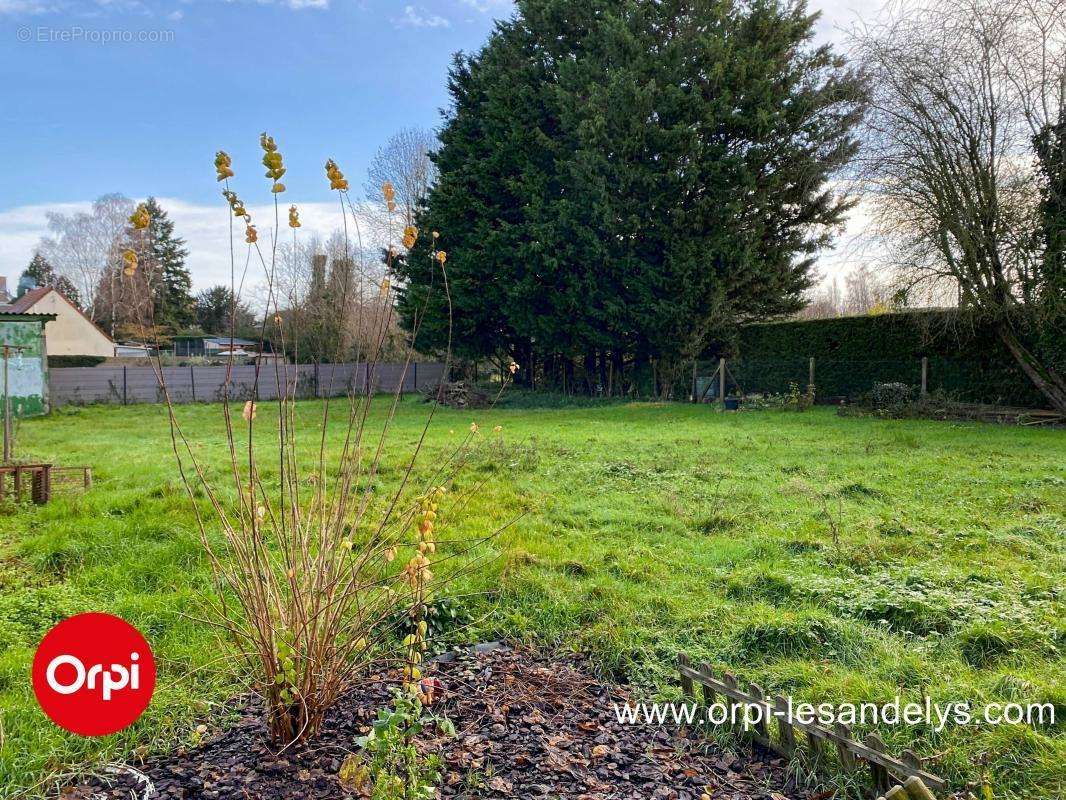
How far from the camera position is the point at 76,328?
29.4 m

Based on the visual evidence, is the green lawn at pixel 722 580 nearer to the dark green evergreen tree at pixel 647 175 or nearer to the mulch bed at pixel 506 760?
the mulch bed at pixel 506 760

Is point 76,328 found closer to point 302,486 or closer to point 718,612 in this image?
point 302,486

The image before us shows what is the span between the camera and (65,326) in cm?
2861

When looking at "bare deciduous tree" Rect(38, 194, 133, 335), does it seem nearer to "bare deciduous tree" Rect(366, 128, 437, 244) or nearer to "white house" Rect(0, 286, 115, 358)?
"white house" Rect(0, 286, 115, 358)

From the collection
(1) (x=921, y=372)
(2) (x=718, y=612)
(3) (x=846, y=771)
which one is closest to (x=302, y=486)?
(2) (x=718, y=612)

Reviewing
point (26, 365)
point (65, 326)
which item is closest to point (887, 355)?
point (26, 365)

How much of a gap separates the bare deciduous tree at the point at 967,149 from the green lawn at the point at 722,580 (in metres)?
5.49

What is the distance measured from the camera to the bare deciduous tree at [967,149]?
35.9ft

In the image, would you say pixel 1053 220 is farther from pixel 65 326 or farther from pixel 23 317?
pixel 65 326

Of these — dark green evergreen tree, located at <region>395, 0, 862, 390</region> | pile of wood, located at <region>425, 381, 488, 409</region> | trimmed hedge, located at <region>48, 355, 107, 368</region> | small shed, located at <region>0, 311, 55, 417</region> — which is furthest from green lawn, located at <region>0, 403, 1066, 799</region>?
trimmed hedge, located at <region>48, 355, 107, 368</region>

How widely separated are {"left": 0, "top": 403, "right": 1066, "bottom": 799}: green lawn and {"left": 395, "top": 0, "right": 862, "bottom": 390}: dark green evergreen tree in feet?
27.9

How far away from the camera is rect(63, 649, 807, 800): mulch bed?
1.96m

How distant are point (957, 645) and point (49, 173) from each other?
990 cm

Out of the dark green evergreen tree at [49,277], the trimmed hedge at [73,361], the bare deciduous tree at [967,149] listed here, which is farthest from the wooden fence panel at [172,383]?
the dark green evergreen tree at [49,277]
